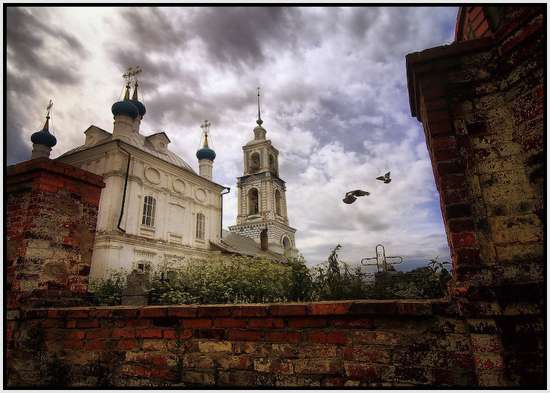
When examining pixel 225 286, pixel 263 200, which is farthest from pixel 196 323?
pixel 263 200

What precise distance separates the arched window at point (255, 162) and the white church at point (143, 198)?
33.2 feet

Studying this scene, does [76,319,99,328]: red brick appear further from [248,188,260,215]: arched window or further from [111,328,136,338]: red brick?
[248,188,260,215]: arched window

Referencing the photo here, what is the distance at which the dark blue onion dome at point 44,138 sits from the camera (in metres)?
20.4

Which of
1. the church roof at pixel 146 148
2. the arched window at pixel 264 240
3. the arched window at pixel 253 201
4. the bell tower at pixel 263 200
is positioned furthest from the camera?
the arched window at pixel 253 201

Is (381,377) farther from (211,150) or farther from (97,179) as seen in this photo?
(211,150)

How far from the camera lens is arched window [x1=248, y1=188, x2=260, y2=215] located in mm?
33094

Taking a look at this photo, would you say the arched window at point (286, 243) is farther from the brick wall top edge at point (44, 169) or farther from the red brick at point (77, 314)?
the red brick at point (77, 314)

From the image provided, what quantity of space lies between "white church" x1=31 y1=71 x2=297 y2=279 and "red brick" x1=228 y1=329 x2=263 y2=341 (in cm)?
1059

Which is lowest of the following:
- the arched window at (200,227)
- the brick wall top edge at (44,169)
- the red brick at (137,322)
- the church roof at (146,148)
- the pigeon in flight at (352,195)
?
the red brick at (137,322)

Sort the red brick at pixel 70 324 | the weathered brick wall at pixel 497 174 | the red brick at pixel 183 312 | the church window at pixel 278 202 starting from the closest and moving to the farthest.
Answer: the weathered brick wall at pixel 497 174 < the red brick at pixel 183 312 < the red brick at pixel 70 324 < the church window at pixel 278 202

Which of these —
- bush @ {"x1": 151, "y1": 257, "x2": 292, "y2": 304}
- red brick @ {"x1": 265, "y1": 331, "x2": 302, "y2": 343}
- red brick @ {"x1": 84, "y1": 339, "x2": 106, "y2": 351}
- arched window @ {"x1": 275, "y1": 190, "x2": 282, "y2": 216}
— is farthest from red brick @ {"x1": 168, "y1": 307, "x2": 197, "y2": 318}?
arched window @ {"x1": 275, "y1": 190, "x2": 282, "y2": 216}

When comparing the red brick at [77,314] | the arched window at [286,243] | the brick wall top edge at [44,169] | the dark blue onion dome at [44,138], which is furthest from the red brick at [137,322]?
the arched window at [286,243]

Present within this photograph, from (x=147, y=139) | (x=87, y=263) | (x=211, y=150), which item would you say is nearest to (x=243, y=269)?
(x=87, y=263)

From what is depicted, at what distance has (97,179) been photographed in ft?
12.7
